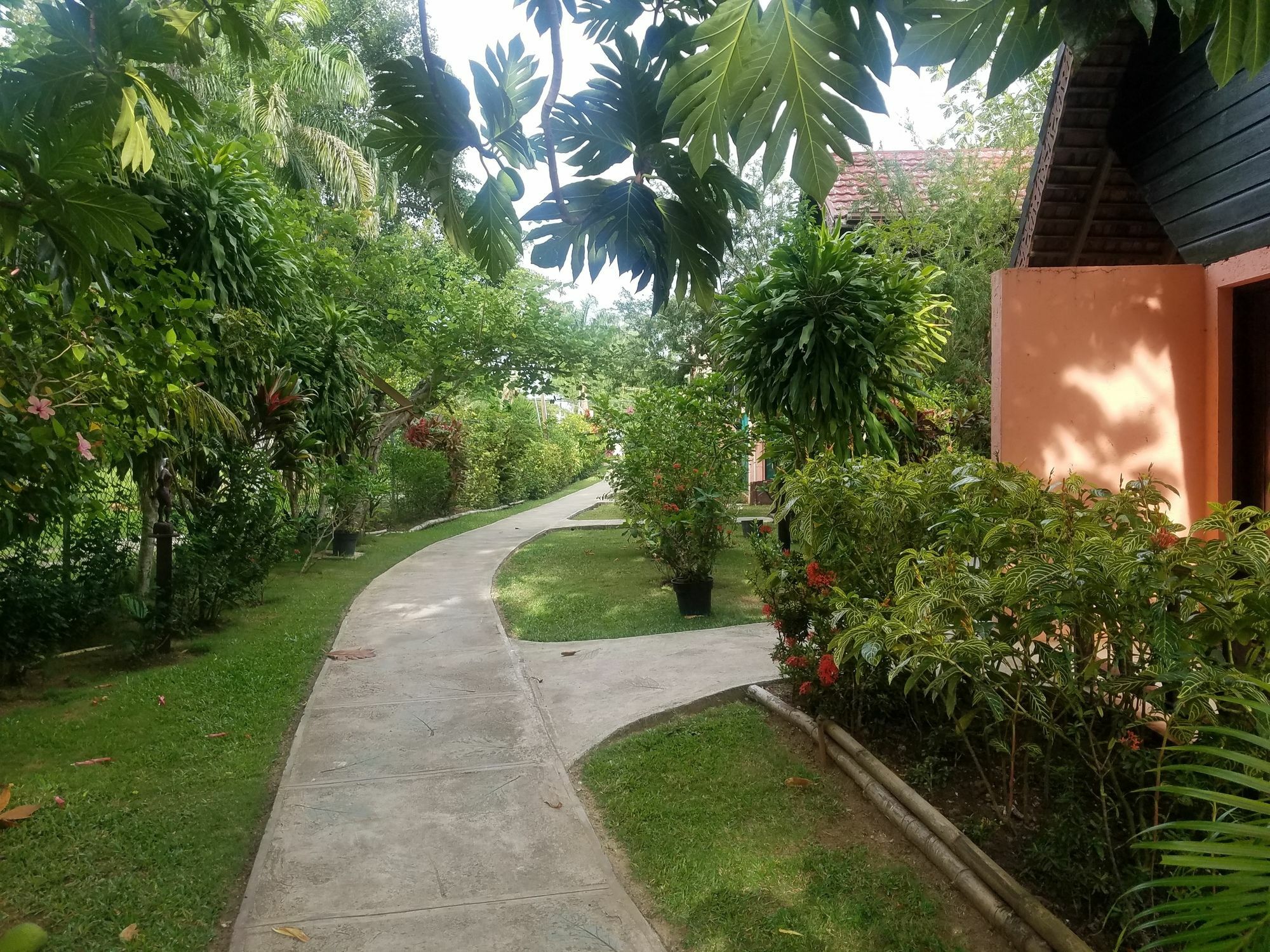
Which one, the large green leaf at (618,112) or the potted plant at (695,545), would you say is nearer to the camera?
the large green leaf at (618,112)

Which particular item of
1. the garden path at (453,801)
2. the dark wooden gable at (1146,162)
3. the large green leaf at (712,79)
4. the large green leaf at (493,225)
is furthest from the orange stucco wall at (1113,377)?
the large green leaf at (712,79)

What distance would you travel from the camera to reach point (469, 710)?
5.94m

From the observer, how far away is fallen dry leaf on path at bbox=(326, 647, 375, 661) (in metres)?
7.36

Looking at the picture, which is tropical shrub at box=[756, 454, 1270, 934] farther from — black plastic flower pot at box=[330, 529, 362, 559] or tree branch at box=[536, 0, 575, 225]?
black plastic flower pot at box=[330, 529, 362, 559]

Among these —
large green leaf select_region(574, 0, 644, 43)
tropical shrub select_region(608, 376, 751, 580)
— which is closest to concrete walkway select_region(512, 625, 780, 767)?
tropical shrub select_region(608, 376, 751, 580)

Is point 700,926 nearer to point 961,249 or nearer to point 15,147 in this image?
point 15,147

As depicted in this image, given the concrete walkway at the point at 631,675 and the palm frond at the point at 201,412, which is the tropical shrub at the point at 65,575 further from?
the concrete walkway at the point at 631,675

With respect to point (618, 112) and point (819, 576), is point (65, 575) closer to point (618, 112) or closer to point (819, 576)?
point (819, 576)

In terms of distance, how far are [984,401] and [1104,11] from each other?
967 centimetres

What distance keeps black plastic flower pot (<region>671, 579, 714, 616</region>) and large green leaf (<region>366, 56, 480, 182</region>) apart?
723cm

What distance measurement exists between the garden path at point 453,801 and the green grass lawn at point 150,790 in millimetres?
197

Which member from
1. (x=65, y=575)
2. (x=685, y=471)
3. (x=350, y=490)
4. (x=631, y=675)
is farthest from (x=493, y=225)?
(x=350, y=490)

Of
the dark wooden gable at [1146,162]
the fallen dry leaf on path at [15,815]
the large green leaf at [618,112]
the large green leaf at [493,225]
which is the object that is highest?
the dark wooden gable at [1146,162]

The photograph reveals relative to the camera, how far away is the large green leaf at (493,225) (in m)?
2.20
